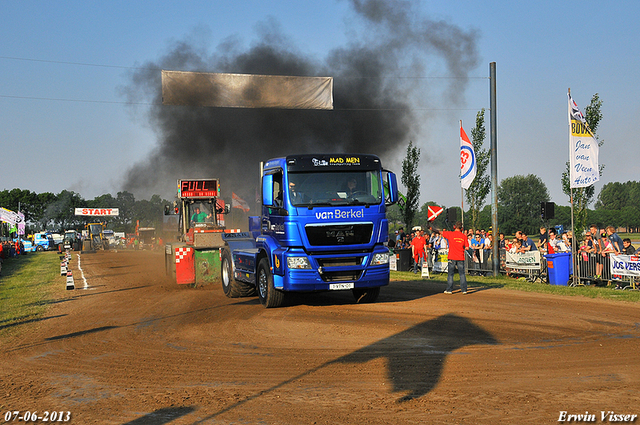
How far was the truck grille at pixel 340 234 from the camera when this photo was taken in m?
11.8

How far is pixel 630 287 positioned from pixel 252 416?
1327cm

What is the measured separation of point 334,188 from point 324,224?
85cm

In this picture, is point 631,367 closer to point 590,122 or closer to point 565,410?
point 565,410

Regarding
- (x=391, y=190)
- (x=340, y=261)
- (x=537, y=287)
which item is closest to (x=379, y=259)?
(x=340, y=261)

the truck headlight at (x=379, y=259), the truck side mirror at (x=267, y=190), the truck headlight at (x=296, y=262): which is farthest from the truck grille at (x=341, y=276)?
the truck side mirror at (x=267, y=190)

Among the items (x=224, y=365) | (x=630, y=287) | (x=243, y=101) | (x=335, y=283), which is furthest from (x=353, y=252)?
(x=243, y=101)

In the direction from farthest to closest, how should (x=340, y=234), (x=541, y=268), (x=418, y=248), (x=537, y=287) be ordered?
(x=418, y=248) → (x=541, y=268) → (x=537, y=287) → (x=340, y=234)

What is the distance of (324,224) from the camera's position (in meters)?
11.8

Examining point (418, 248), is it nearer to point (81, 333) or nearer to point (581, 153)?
point (581, 153)

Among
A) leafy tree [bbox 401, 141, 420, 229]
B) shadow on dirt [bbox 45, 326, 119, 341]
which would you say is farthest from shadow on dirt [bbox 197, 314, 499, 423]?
leafy tree [bbox 401, 141, 420, 229]

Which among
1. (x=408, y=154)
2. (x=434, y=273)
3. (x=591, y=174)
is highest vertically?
(x=408, y=154)

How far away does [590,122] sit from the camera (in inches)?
936

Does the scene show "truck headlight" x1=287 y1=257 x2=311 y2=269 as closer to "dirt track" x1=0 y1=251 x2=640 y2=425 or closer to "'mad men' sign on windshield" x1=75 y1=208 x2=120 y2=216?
"dirt track" x1=0 y1=251 x2=640 y2=425

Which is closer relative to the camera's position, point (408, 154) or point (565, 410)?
point (565, 410)
